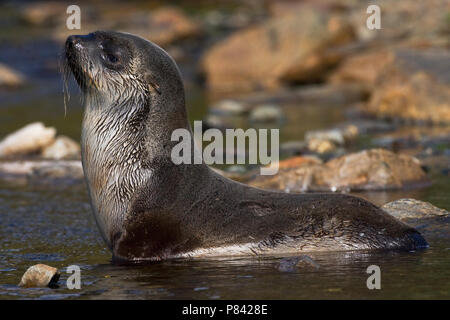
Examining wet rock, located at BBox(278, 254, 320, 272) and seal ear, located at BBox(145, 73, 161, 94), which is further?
seal ear, located at BBox(145, 73, 161, 94)

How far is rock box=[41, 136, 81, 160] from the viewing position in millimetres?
17375

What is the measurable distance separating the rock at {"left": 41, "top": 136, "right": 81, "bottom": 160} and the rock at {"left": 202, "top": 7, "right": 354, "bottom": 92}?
12.2 m

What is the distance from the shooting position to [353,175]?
545 inches

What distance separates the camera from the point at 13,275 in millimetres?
9094

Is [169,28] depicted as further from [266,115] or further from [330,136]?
[330,136]

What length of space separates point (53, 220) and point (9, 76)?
721 inches

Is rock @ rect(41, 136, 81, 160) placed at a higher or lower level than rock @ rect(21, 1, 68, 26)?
lower

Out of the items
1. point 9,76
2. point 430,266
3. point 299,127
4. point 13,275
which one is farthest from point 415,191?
point 9,76

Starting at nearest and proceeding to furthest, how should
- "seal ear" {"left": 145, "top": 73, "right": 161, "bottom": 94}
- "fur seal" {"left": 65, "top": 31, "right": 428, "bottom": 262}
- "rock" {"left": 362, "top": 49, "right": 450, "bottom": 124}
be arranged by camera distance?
"fur seal" {"left": 65, "top": 31, "right": 428, "bottom": 262} → "seal ear" {"left": 145, "top": 73, "right": 161, "bottom": 94} → "rock" {"left": 362, "top": 49, "right": 450, "bottom": 124}

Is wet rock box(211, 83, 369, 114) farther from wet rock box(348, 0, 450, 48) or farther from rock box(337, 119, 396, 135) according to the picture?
rock box(337, 119, 396, 135)

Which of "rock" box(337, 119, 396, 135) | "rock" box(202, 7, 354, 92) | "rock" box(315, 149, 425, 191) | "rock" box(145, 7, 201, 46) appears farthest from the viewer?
"rock" box(145, 7, 201, 46)

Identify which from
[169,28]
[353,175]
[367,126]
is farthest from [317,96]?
[169,28]

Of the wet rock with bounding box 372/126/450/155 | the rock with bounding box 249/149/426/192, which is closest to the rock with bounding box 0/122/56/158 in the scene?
the rock with bounding box 249/149/426/192

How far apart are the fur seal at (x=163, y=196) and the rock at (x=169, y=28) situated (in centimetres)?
2783
